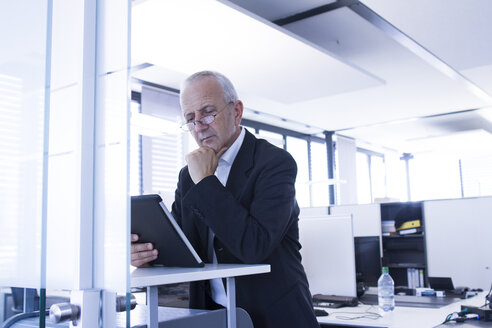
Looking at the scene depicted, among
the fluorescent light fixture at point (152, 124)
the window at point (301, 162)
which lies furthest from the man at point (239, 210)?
the window at point (301, 162)

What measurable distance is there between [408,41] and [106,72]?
146 inches

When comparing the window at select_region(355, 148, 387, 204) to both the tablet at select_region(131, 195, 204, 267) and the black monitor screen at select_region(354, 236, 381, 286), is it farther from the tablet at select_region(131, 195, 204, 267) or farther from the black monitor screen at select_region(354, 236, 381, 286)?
the tablet at select_region(131, 195, 204, 267)

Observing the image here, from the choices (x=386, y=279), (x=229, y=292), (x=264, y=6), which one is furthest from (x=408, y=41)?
(x=229, y=292)

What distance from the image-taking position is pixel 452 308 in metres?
2.67

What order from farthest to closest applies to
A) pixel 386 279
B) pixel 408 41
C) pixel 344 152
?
pixel 344 152
pixel 408 41
pixel 386 279

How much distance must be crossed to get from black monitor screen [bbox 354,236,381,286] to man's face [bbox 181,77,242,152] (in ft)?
7.97

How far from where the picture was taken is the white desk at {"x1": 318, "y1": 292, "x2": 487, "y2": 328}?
2.29 m

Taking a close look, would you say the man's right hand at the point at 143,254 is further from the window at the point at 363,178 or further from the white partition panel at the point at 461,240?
the window at the point at 363,178

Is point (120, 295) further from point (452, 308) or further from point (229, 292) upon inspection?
point (452, 308)

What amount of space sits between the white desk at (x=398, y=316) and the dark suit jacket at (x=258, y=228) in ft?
3.76

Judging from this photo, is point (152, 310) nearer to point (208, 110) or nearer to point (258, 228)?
point (258, 228)

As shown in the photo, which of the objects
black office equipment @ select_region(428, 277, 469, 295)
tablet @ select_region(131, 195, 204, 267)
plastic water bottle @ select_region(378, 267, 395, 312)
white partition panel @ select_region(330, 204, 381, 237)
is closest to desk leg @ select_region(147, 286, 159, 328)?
tablet @ select_region(131, 195, 204, 267)

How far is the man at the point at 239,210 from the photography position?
1.14 metres

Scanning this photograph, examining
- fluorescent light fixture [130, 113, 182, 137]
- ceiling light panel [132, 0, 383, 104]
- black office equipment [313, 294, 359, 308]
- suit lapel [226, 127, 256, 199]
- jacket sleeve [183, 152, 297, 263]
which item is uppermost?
ceiling light panel [132, 0, 383, 104]
